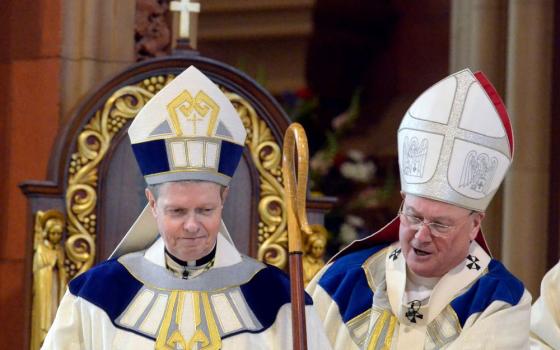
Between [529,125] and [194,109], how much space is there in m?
3.29

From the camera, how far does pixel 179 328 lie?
20.6 feet

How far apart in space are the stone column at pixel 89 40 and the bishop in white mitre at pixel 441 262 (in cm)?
176

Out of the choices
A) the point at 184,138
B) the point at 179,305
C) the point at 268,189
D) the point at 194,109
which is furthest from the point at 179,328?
the point at 268,189

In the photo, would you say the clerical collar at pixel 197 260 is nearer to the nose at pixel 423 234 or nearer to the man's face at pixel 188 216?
the man's face at pixel 188 216

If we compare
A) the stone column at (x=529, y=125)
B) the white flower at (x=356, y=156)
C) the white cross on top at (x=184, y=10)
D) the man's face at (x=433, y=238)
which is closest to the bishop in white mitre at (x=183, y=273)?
the man's face at (x=433, y=238)

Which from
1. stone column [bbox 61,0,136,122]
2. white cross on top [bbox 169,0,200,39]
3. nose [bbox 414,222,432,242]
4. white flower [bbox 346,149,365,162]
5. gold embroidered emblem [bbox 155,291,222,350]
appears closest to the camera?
gold embroidered emblem [bbox 155,291,222,350]

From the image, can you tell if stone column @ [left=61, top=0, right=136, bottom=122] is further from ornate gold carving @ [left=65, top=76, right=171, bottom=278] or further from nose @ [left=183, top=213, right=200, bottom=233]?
nose @ [left=183, top=213, right=200, bottom=233]

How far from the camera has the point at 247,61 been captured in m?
10.5

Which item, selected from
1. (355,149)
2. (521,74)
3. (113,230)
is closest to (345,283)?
(113,230)

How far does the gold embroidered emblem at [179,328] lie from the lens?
6.25 metres

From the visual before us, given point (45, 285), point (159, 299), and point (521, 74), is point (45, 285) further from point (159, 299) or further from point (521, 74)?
point (521, 74)

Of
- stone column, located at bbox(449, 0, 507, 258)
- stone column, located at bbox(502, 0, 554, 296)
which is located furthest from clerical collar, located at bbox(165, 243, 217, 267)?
stone column, located at bbox(449, 0, 507, 258)

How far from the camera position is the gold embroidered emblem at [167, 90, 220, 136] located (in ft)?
21.1

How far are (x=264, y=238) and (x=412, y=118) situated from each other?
1.22 metres
